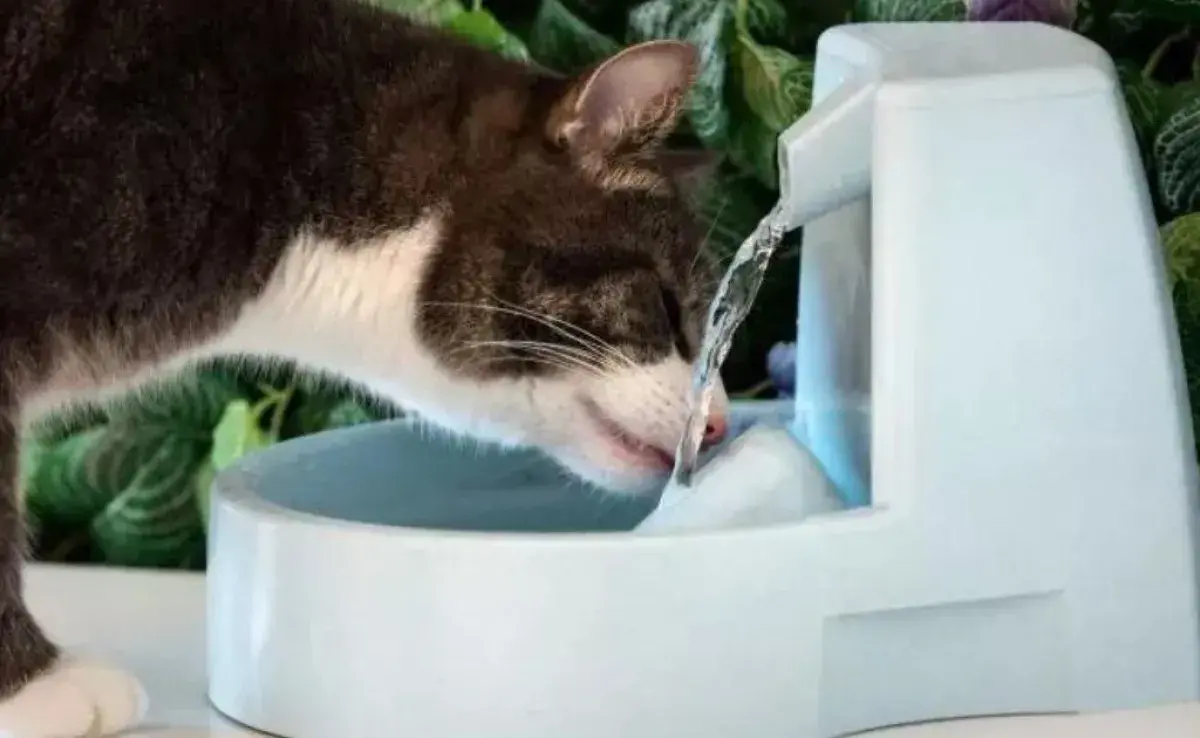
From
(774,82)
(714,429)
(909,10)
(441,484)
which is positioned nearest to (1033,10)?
(909,10)

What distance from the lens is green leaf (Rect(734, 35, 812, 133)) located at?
119 cm

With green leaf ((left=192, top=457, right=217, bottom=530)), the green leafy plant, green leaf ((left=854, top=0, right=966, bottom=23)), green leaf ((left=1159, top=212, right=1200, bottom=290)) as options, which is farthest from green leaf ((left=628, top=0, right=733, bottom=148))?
green leaf ((left=192, top=457, right=217, bottom=530))

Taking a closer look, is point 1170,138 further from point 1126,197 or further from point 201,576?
point 201,576

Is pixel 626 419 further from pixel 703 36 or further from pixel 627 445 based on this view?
pixel 703 36

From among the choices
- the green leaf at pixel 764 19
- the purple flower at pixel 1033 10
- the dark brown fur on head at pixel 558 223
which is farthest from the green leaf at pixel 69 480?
the purple flower at pixel 1033 10

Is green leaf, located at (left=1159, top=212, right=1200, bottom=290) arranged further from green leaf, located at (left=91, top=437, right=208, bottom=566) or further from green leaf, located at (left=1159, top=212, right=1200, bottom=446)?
green leaf, located at (left=91, top=437, right=208, bottom=566)

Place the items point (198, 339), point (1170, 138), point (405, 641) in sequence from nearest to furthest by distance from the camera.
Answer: point (405, 641) < point (198, 339) < point (1170, 138)

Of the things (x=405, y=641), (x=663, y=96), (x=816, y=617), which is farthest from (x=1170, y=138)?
(x=405, y=641)

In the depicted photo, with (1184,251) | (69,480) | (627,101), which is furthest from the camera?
(69,480)

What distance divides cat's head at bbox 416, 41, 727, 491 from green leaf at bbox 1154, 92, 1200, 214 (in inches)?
16.0

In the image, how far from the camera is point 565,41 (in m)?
1.25

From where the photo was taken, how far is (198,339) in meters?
0.90

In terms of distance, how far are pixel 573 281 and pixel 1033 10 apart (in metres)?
0.46

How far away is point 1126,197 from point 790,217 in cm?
17
